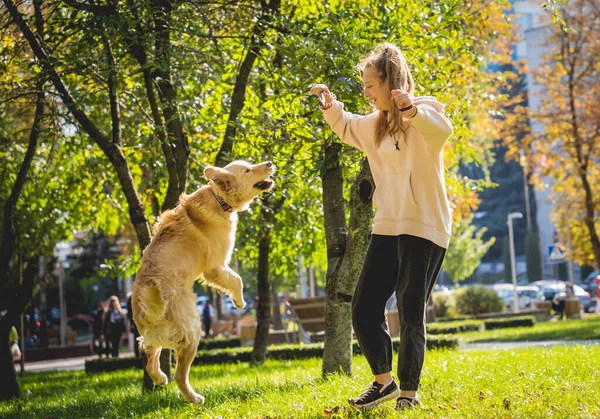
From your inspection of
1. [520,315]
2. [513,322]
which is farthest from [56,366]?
[520,315]

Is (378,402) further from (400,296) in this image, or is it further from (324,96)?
(324,96)

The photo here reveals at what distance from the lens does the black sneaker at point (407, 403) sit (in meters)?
5.08

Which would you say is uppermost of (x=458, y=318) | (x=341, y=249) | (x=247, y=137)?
(x=247, y=137)

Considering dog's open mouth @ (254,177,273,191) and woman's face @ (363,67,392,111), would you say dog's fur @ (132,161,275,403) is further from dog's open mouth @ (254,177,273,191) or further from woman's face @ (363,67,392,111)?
woman's face @ (363,67,392,111)

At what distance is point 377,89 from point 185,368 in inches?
104

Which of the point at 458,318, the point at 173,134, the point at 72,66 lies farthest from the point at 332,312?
the point at 458,318

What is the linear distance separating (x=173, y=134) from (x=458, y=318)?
22.9m

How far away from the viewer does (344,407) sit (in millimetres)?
5336

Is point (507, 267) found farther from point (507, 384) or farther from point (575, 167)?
point (507, 384)

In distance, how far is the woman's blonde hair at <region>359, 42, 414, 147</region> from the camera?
5.13m

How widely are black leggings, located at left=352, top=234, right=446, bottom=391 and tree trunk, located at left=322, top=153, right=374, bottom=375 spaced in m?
2.47

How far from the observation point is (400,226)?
16.6 ft

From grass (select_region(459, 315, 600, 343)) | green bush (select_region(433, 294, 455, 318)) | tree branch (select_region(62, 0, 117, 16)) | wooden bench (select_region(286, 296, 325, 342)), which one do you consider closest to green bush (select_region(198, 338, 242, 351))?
wooden bench (select_region(286, 296, 325, 342))

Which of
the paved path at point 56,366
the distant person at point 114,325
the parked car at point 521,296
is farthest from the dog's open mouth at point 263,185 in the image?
the parked car at point 521,296
